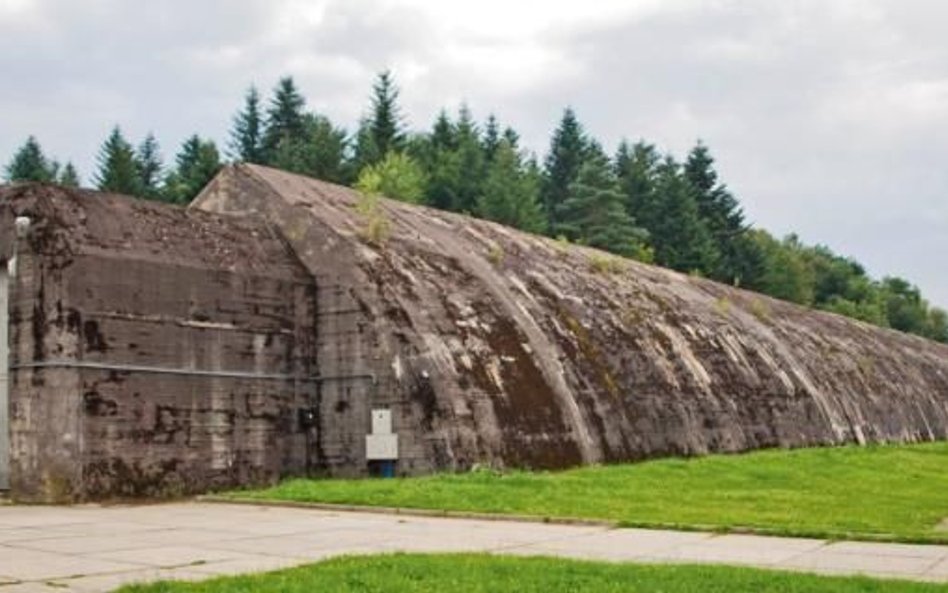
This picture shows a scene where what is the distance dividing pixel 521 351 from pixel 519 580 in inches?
527

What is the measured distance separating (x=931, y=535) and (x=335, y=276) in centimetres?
1105

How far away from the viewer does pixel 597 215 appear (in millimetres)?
72438

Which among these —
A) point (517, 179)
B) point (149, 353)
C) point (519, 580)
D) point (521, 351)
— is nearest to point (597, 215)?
point (517, 179)

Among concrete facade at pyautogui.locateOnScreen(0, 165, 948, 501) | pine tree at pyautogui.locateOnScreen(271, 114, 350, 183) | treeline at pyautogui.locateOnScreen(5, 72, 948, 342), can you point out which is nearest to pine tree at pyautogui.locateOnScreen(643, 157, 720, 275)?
treeline at pyautogui.locateOnScreen(5, 72, 948, 342)

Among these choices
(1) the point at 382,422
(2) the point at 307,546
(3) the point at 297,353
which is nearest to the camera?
(2) the point at 307,546

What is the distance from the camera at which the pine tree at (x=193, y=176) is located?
64.2 metres

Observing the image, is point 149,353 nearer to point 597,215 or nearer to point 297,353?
point 297,353

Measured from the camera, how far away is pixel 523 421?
20000mm

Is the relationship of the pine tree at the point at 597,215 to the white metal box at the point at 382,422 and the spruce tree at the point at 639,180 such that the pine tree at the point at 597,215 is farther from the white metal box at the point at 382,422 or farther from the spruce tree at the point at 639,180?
the white metal box at the point at 382,422

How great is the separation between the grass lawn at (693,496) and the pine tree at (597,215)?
49065mm

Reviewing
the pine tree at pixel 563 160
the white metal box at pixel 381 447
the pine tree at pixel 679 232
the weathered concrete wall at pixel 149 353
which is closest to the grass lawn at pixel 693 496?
the white metal box at pixel 381 447

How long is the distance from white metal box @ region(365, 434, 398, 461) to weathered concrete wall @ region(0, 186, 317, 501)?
4.10 feet

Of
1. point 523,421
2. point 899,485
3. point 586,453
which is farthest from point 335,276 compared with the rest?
point 899,485

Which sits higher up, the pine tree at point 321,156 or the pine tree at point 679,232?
the pine tree at point 321,156
